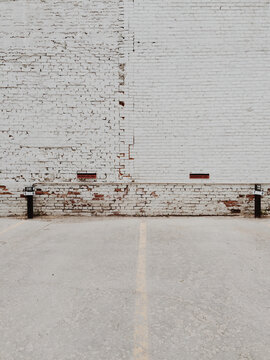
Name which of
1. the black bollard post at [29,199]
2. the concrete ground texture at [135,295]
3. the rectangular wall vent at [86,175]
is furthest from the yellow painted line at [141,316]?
the black bollard post at [29,199]

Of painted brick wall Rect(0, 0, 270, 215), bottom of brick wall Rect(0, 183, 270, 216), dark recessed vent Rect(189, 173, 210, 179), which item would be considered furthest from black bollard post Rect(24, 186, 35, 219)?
dark recessed vent Rect(189, 173, 210, 179)

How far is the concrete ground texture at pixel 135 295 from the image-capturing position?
1.84m

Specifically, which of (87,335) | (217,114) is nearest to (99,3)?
(217,114)

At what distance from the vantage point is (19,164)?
609cm

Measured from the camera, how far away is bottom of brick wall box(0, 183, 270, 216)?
6008 millimetres

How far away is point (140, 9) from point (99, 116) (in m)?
2.83

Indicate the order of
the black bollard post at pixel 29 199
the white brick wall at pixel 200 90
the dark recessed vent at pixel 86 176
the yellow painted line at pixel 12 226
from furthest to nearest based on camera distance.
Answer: the dark recessed vent at pixel 86 176 < the white brick wall at pixel 200 90 < the black bollard post at pixel 29 199 < the yellow painted line at pixel 12 226

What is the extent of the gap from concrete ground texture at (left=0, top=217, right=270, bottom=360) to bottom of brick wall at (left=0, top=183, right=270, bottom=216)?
137cm

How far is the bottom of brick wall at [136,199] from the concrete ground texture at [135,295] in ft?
4.49

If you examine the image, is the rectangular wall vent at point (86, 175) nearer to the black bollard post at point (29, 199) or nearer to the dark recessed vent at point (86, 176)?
the dark recessed vent at point (86, 176)

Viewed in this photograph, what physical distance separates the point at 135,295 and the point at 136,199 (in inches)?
142

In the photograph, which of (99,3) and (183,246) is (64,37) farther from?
(183,246)

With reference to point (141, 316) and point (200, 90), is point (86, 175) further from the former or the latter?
point (141, 316)

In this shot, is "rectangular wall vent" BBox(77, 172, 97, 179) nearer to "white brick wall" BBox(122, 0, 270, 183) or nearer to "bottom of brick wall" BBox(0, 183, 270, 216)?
"bottom of brick wall" BBox(0, 183, 270, 216)
